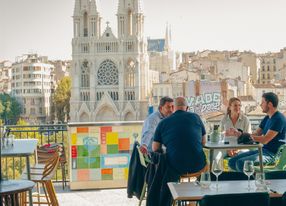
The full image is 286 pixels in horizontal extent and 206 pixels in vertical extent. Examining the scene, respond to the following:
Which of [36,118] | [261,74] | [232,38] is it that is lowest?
[36,118]

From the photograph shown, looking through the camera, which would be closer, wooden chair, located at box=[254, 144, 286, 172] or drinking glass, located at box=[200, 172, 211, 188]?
drinking glass, located at box=[200, 172, 211, 188]

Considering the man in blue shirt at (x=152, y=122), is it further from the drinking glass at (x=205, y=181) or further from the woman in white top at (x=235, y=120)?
the drinking glass at (x=205, y=181)

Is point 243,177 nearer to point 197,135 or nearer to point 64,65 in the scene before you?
point 197,135

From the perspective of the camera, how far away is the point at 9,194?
311cm

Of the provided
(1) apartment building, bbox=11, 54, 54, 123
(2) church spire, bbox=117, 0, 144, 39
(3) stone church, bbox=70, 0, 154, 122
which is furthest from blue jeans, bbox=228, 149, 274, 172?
(1) apartment building, bbox=11, 54, 54, 123

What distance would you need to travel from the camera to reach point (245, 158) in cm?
511

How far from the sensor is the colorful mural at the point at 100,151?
6.67 meters

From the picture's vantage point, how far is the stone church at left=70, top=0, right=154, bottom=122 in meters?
60.8

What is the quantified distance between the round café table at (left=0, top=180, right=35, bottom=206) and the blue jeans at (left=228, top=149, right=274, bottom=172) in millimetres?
2286

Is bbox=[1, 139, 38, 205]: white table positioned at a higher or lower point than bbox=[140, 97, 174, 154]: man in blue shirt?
lower

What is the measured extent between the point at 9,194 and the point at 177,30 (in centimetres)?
6695

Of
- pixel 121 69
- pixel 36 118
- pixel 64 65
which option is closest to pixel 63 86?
pixel 36 118

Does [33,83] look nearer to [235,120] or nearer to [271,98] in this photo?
[235,120]

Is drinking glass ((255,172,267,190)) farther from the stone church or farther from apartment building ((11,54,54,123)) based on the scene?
apartment building ((11,54,54,123))
